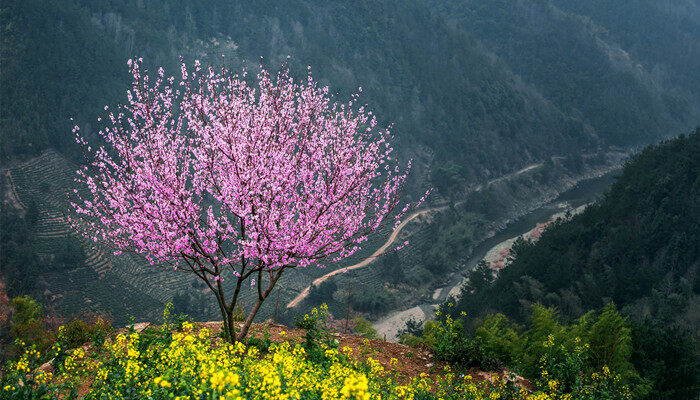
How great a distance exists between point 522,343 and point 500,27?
12858 cm

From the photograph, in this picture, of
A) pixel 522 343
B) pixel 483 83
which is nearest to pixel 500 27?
pixel 483 83

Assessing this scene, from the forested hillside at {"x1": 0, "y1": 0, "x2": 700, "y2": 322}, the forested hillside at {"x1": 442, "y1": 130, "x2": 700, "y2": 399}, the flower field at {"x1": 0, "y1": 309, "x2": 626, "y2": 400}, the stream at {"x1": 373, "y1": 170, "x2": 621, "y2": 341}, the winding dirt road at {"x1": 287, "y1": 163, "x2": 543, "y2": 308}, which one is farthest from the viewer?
the winding dirt road at {"x1": 287, "y1": 163, "x2": 543, "y2": 308}

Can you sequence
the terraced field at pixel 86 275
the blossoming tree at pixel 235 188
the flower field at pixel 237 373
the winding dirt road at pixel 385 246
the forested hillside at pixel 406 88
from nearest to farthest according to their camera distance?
the flower field at pixel 237 373
the blossoming tree at pixel 235 188
the terraced field at pixel 86 275
the forested hillside at pixel 406 88
the winding dirt road at pixel 385 246

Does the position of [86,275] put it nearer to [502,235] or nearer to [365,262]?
[365,262]

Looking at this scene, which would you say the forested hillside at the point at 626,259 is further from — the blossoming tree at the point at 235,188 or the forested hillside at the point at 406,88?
the forested hillside at the point at 406,88

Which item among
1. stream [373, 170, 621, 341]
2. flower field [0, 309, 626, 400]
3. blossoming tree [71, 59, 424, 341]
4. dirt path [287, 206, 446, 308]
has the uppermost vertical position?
blossoming tree [71, 59, 424, 341]

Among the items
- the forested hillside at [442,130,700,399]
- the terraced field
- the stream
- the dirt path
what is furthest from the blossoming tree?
the stream

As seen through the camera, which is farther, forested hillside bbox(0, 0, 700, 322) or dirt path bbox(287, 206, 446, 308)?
dirt path bbox(287, 206, 446, 308)

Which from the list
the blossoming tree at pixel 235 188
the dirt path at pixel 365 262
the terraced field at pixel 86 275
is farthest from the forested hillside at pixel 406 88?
the blossoming tree at pixel 235 188

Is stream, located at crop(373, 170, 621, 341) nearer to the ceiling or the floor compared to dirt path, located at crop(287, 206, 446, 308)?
nearer to the floor

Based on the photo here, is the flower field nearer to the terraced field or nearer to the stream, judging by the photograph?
the terraced field

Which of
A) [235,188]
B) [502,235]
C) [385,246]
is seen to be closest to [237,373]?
[235,188]

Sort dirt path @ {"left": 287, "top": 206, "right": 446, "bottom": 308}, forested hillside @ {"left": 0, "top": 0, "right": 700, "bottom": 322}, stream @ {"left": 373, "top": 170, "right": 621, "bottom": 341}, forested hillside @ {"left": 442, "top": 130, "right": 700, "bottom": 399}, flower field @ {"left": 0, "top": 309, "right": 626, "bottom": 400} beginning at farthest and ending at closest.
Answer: dirt path @ {"left": 287, "top": 206, "right": 446, "bottom": 308}, stream @ {"left": 373, "top": 170, "right": 621, "bottom": 341}, forested hillside @ {"left": 0, "top": 0, "right": 700, "bottom": 322}, forested hillside @ {"left": 442, "top": 130, "right": 700, "bottom": 399}, flower field @ {"left": 0, "top": 309, "right": 626, "bottom": 400}

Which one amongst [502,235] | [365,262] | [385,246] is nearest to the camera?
[365,262]
